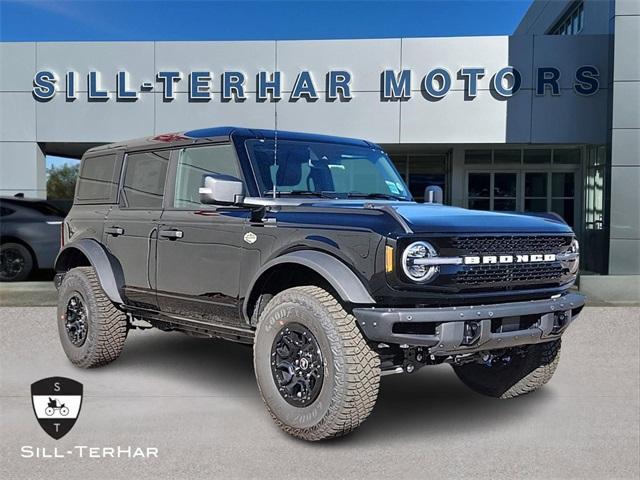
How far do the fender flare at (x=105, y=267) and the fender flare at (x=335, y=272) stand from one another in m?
2.16

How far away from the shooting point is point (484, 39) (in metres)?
15.8

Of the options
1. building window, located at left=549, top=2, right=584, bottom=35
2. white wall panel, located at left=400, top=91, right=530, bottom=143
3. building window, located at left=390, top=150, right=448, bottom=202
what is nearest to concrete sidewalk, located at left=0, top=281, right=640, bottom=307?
white wall panel, located at left=400, top=91, right=530, bottom=143

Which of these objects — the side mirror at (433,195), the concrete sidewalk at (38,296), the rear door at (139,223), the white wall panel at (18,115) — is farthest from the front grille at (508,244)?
the white wall panel at (18,115)

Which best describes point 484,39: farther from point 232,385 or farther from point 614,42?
point 232,385

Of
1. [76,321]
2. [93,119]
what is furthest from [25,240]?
[76,321]

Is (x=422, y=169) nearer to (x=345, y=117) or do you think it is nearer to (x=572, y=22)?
(x=345, y=117)

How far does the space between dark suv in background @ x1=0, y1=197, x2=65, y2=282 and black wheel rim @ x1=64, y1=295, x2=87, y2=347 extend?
6.42 metres

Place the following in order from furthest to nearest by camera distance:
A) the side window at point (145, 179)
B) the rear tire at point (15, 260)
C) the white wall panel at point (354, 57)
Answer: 1. the white wall panel at point (354, 57)
2. the rear tire at point (15, 260)
3. the side window at point (145, 179)

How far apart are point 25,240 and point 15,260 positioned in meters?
0.43

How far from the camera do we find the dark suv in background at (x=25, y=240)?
1215cm

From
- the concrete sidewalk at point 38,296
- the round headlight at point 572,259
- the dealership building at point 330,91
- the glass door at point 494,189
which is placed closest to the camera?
the round headlight at point 572,259

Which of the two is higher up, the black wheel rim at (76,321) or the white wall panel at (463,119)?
the white wall panel at (463,119)

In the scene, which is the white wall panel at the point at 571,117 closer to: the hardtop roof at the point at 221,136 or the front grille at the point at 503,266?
the hardtop roof at the point at 221,136

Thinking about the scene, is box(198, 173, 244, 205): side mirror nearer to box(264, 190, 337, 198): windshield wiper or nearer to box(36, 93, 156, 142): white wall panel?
box(264, 190, 337, 198): windshield wiper
